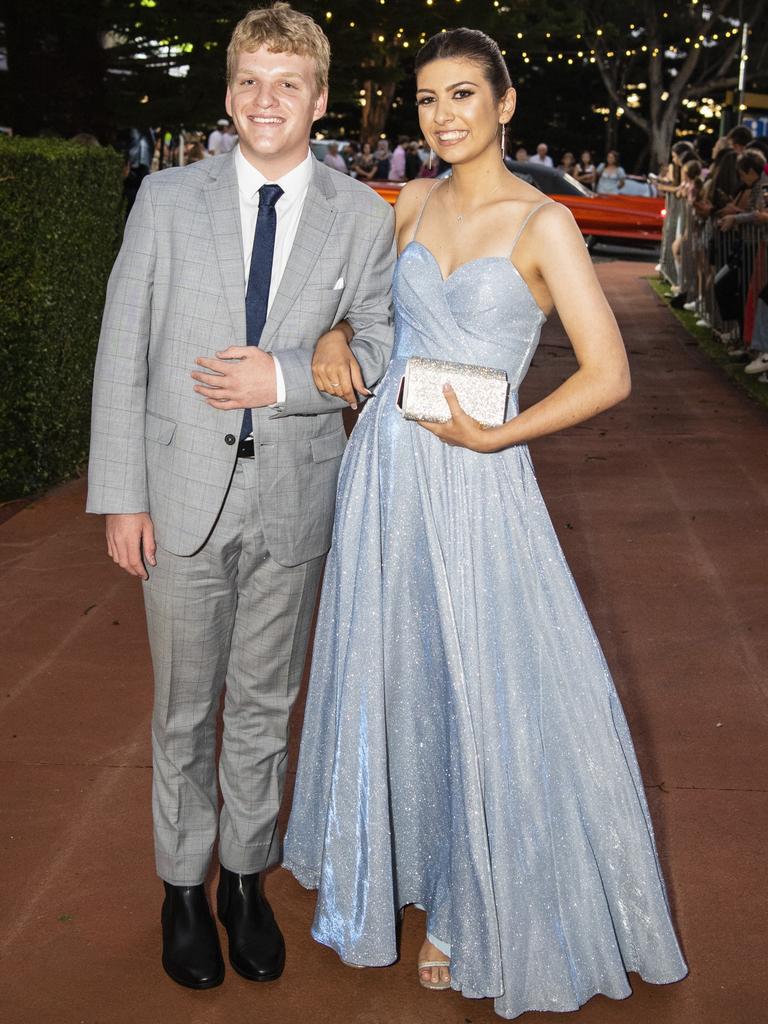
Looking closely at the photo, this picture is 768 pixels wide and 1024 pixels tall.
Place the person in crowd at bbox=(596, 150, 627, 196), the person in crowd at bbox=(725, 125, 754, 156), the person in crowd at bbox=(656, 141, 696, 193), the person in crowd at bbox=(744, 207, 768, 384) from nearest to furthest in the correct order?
the person in crowd at bbox=(744, 207, 768, 384)
the person in crowd at bbox=(725, 125, 754, 156)
the person in crowd at bbox=(656, 141, 696, 193)
the person in crowd at bbox=(596, 150, 627, 196)

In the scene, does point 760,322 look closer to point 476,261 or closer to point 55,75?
point 55,75

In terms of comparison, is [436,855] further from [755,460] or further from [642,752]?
[755,460]

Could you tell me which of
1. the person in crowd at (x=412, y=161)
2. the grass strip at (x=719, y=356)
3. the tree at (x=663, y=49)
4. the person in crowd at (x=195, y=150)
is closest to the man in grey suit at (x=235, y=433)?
the grass strip at (x=719, y=356)

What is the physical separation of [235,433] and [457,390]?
20.3 inches

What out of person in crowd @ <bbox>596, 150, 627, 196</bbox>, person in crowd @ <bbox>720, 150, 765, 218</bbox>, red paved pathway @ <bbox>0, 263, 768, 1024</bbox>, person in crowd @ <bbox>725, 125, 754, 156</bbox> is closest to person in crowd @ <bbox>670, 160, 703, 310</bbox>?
person in crowd @ <bbox>725, 125, 754, 156</bbox>

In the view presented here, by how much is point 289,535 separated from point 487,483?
49 centimetres

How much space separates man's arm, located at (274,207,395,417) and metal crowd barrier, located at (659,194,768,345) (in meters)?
9.20

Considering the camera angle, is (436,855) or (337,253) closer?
(337,253)

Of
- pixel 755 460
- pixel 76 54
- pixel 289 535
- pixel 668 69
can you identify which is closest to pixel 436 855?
pixel 289 535

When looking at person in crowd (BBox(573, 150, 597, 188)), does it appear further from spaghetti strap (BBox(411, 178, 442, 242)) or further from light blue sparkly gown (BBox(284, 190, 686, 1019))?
light blue sparkly gown (BBox(284, 190, 686, 1019))

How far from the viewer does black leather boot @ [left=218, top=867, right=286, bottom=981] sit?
11.0ft

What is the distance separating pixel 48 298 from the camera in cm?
782

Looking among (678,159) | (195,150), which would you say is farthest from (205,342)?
(195,150)

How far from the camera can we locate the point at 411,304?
3189 mm
